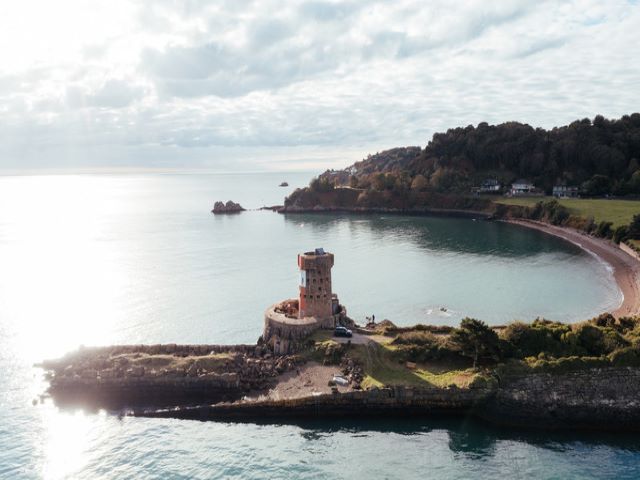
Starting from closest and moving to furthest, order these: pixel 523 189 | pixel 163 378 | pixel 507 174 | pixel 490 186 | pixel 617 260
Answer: pixel 163 378
pixel 617 260
pixel 523 189
pixel 490 186
pixel 507 174

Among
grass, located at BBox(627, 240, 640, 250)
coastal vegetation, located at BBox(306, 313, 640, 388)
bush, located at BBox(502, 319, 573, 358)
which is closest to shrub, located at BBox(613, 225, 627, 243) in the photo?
grass, located at BBox(627, 240, 640, 250)

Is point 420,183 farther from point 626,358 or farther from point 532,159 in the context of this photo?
point 626,358

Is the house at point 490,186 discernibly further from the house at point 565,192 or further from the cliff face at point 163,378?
the cliff face at point 163,378

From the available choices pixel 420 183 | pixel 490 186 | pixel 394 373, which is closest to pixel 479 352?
pixel 394 373

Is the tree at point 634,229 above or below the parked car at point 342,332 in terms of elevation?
above

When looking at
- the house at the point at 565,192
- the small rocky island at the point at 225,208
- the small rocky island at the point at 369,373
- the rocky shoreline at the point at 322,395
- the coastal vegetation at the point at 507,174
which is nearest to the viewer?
the rocky shoreline at the point at 322,395

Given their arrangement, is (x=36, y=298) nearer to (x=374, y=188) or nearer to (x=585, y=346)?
(x=585, y=346)

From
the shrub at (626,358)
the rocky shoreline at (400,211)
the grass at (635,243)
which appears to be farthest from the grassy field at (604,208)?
the shrub at (626,358)

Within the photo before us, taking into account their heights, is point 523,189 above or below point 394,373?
above
